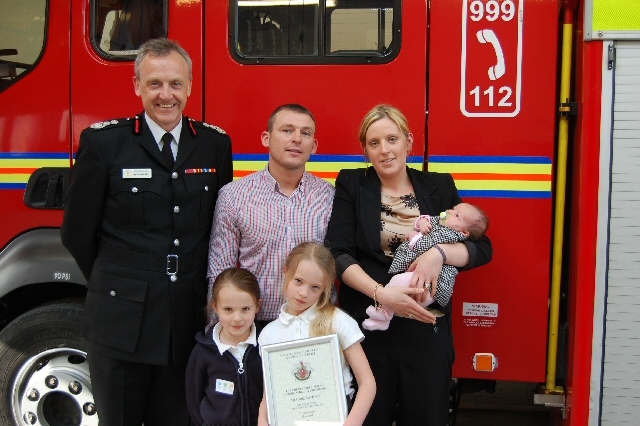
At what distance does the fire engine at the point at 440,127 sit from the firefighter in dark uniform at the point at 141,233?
708 mm

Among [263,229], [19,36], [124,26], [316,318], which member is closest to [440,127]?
[263,229]

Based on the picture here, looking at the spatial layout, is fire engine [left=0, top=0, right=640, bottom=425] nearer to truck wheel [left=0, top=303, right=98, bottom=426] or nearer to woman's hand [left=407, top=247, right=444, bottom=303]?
truck wheel [left=0, top=303, right=98, bottom=426]

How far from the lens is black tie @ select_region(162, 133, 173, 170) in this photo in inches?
112

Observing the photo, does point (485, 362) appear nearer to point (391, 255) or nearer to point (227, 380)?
point (391, 255)

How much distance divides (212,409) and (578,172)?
1.88 m

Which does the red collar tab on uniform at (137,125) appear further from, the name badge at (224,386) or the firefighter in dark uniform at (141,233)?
the name badge at (224,386)

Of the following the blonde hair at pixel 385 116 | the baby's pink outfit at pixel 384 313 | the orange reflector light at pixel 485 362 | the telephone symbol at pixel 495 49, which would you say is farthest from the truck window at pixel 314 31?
the orange reflector light at pixel 485 362

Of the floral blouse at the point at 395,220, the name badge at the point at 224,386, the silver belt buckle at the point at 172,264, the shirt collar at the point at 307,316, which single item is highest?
the floral blouse at the point at 395,220

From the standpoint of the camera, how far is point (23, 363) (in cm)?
364

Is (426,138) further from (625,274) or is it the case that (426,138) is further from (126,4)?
(126,4)

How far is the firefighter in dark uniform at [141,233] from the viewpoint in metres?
2.76

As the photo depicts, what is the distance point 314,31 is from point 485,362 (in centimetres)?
180

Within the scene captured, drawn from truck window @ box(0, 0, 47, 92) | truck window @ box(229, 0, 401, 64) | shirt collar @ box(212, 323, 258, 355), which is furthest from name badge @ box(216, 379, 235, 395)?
truck window @ box(0, 0, 47, 92)

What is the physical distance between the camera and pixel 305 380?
2.57 meters
